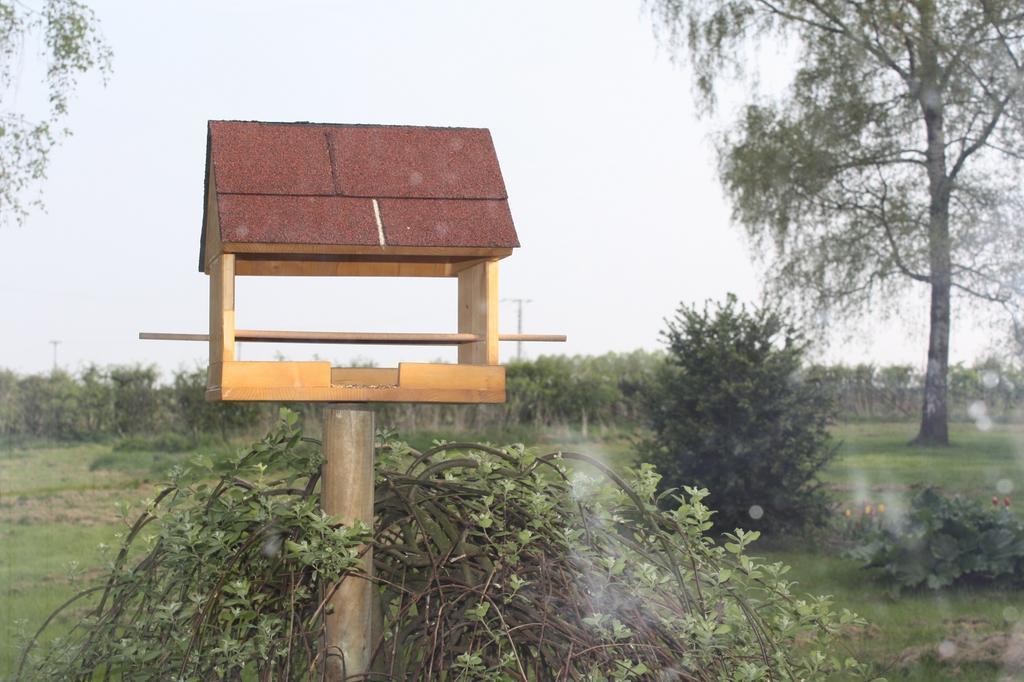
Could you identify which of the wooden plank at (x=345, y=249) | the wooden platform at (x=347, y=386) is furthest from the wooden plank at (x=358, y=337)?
the wooden plank at (x=345, y=249)

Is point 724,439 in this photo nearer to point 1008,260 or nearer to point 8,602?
point 8,602

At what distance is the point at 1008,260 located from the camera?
15984 mm

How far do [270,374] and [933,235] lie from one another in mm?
14572

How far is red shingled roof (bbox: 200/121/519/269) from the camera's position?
9.73 feet

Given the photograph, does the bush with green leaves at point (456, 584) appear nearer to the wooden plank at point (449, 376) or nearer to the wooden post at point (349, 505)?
the wooden post at point (349, 505)

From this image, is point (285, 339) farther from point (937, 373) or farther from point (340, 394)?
point (937, 373)

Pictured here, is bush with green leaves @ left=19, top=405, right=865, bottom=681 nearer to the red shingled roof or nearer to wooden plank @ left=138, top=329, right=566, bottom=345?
wooden plank @ left=138, top=329, right=566, bottom=345

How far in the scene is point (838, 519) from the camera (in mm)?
10758

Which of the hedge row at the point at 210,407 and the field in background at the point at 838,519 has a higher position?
the hedge row at the point at 210,407

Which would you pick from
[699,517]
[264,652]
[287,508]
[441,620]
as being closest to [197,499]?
[287,508]

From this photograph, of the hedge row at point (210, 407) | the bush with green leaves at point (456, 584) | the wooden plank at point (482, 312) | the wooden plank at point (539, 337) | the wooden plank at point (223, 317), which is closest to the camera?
the bush with green leaves at point (456, 584)

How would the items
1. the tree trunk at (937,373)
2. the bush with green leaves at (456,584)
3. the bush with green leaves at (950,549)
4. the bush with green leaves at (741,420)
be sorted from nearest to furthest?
1. the bush with green leaves at (456,584)
2. the bush with green leaves at (950,549)
3. the bush with green leaves at (741,420)
4. the tree trunk at (937,373)

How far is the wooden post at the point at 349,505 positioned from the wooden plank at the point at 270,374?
4.8 inches

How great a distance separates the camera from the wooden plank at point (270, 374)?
2.90 m
